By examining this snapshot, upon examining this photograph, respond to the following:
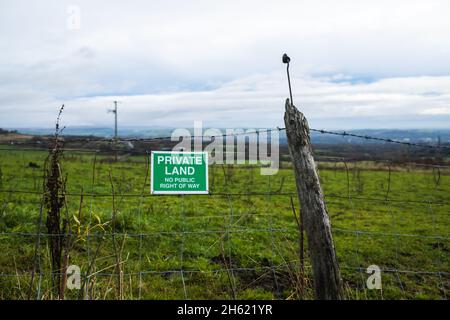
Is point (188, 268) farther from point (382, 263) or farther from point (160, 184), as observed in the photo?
point (382, 263)

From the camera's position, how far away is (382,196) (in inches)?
561

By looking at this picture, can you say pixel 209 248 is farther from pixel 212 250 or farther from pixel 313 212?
pixel 313 212

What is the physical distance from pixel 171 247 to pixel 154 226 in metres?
1.46

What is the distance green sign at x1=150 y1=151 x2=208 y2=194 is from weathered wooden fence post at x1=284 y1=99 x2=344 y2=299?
1.55m

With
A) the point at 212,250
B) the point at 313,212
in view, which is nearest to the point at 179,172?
the point at 313,212

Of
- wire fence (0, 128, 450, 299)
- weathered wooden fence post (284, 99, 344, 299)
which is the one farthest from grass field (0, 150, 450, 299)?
weathered wooden fence post (284, 99, 344, 299)

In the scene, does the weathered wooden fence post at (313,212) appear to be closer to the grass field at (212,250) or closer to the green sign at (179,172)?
the grass field at (212,250)

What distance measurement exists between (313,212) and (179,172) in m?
1.95

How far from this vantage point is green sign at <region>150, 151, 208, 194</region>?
4.47 metres

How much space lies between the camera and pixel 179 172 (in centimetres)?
454

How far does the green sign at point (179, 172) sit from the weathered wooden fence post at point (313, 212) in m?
1.55
